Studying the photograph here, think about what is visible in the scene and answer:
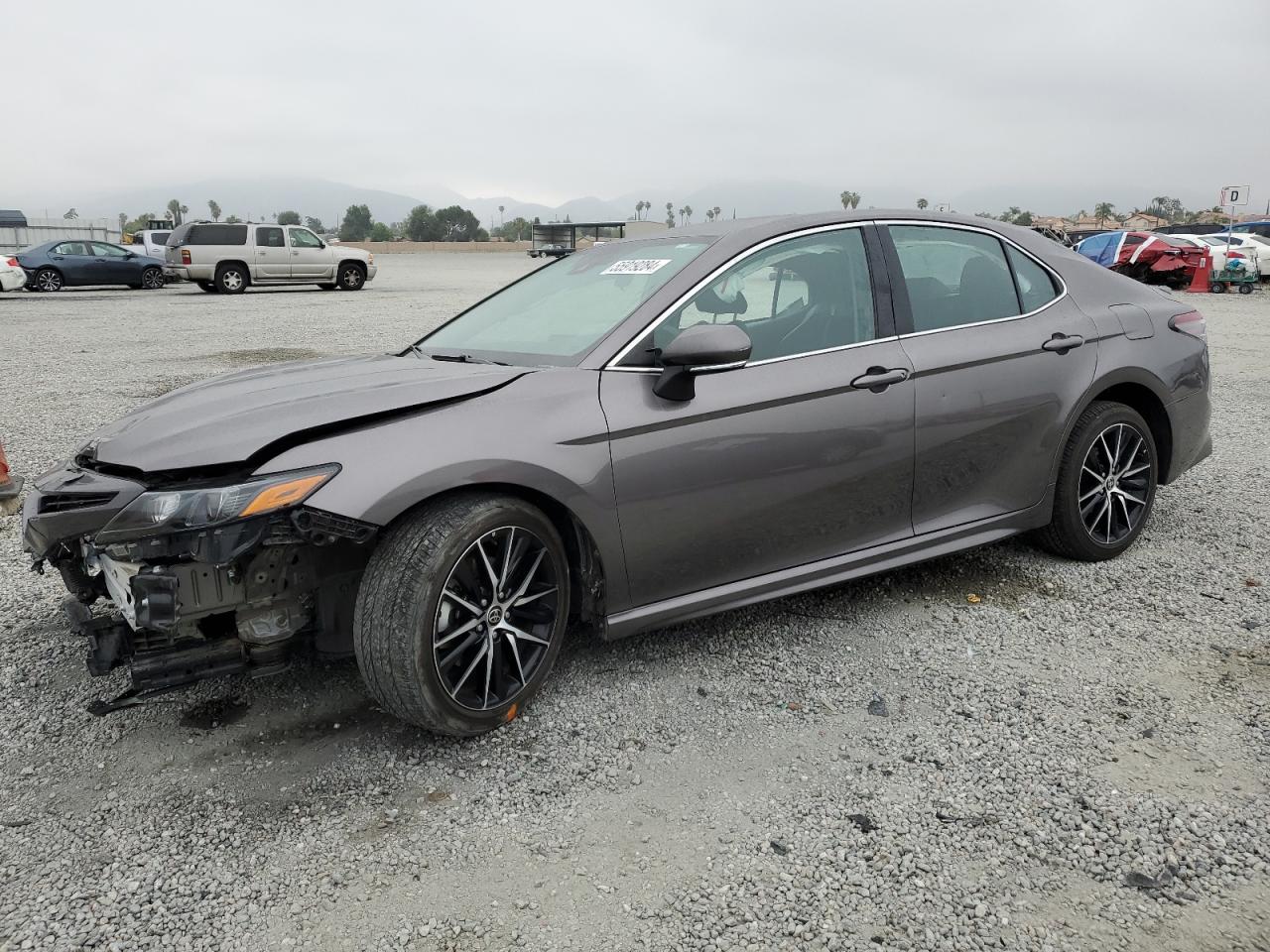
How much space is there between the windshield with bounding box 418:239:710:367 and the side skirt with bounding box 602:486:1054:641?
0.88 m

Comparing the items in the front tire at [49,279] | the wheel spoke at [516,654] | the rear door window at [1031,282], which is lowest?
the wheel spoke at [516,654]

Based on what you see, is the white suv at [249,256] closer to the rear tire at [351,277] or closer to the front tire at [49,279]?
the rear tire at [351,277]

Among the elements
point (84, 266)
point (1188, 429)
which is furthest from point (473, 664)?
point (84, 266)

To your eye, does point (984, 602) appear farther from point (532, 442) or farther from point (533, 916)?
point (533, 916)

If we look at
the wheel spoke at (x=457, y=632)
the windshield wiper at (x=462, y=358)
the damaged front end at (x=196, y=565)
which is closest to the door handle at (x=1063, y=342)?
the windshield wiper at (x=462, y=358)

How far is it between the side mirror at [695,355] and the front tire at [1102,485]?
191 centimetres

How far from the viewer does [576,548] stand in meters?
3.14

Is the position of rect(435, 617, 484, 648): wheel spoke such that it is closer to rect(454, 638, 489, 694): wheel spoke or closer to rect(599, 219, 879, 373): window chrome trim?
rect(454, 638, 489, 694): wheel spoke

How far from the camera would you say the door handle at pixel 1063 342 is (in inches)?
162

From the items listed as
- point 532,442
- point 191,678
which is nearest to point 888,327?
point 532,442

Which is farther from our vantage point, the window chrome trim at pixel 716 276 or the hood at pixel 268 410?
the window chrome trim at pixel 716 276

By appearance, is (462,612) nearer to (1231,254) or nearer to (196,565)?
(196,565)

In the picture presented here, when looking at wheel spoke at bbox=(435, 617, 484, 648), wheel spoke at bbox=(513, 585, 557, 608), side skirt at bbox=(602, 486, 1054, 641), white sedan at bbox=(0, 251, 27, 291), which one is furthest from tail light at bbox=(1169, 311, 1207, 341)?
white sedan at bbox=(0, 251, 27, 291)

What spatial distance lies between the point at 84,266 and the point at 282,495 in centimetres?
2535
